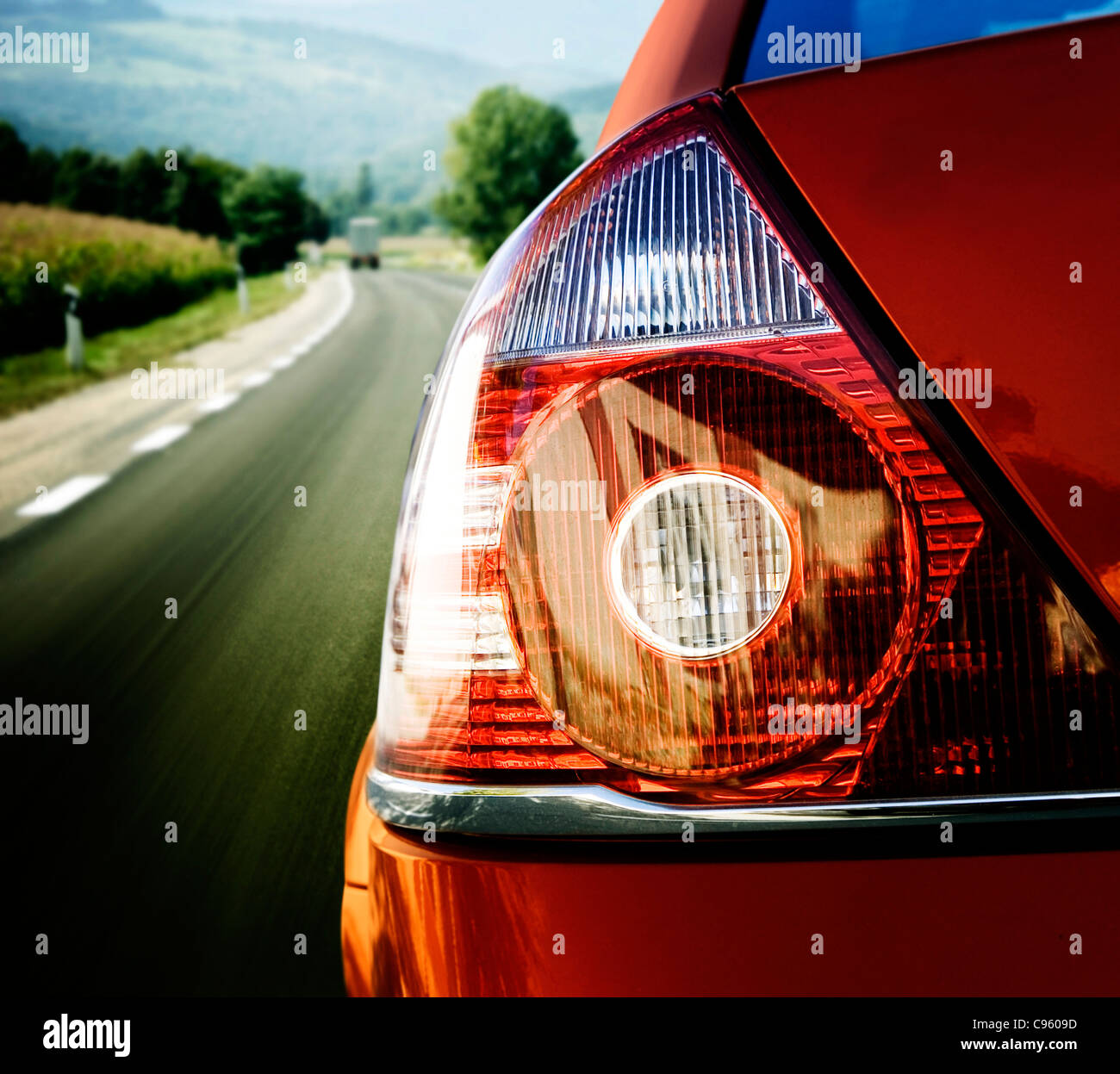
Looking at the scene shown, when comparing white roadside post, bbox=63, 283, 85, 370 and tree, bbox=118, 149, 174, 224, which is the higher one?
tree, bbox=118, 149, 174, 224

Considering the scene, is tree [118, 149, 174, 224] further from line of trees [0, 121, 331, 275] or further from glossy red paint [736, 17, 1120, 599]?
glossy red paint [736, 17, 1120, 599]

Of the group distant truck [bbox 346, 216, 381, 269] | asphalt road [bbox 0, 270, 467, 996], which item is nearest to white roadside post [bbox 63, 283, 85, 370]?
asphalt road [bbox 0, 270, 467, 996]

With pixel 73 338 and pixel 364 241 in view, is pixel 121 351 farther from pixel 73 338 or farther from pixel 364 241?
pixel 364 241

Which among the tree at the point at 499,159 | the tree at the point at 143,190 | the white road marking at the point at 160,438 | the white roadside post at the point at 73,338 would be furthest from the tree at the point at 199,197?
the white road marking at the point at 160,438

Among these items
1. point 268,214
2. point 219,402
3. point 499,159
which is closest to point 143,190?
point 268,214

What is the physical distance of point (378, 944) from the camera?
3.03 feet

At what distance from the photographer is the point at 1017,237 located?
792mm

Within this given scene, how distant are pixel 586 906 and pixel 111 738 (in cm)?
270

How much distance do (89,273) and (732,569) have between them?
30903mm

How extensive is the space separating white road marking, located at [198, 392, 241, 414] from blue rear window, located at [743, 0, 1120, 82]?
32.3ft

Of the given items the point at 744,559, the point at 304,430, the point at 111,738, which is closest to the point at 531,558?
the point at 744,559

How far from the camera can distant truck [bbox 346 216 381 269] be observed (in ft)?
239

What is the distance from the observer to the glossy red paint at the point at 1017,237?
0.78 metres
